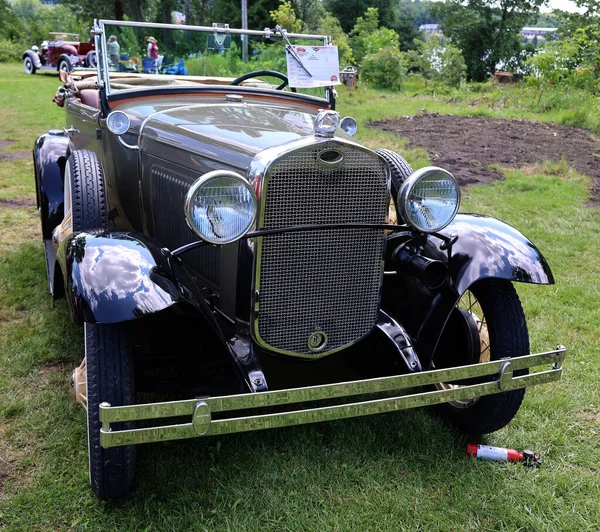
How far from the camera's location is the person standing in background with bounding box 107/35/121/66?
356 cm

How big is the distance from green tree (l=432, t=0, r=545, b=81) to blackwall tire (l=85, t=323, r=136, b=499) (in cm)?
2810

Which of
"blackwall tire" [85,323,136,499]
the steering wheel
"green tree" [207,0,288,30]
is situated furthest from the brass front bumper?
"green tree" [207,0,288,30]

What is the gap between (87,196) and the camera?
2.92 meters

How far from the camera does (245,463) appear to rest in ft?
7.93

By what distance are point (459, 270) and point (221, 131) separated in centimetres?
123

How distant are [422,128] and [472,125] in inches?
47.7

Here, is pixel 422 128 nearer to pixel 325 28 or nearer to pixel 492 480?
pixel 492 480

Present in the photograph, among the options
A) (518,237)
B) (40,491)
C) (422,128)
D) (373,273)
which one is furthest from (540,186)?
(40,491)

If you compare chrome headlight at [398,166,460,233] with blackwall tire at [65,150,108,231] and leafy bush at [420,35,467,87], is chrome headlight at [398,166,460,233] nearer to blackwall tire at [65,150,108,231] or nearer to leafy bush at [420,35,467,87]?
blackwall tire at [65,150,108,231]

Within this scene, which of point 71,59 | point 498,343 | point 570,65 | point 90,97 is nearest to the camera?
point 498,343

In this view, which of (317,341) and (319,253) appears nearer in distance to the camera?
(319,253)

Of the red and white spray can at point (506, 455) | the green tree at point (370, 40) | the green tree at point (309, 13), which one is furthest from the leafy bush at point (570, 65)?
the red and white spray can at point (506, 455)

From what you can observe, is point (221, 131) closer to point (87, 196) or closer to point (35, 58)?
point (87, 196)

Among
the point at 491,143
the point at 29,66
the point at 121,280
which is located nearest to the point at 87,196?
the point at 121,280
